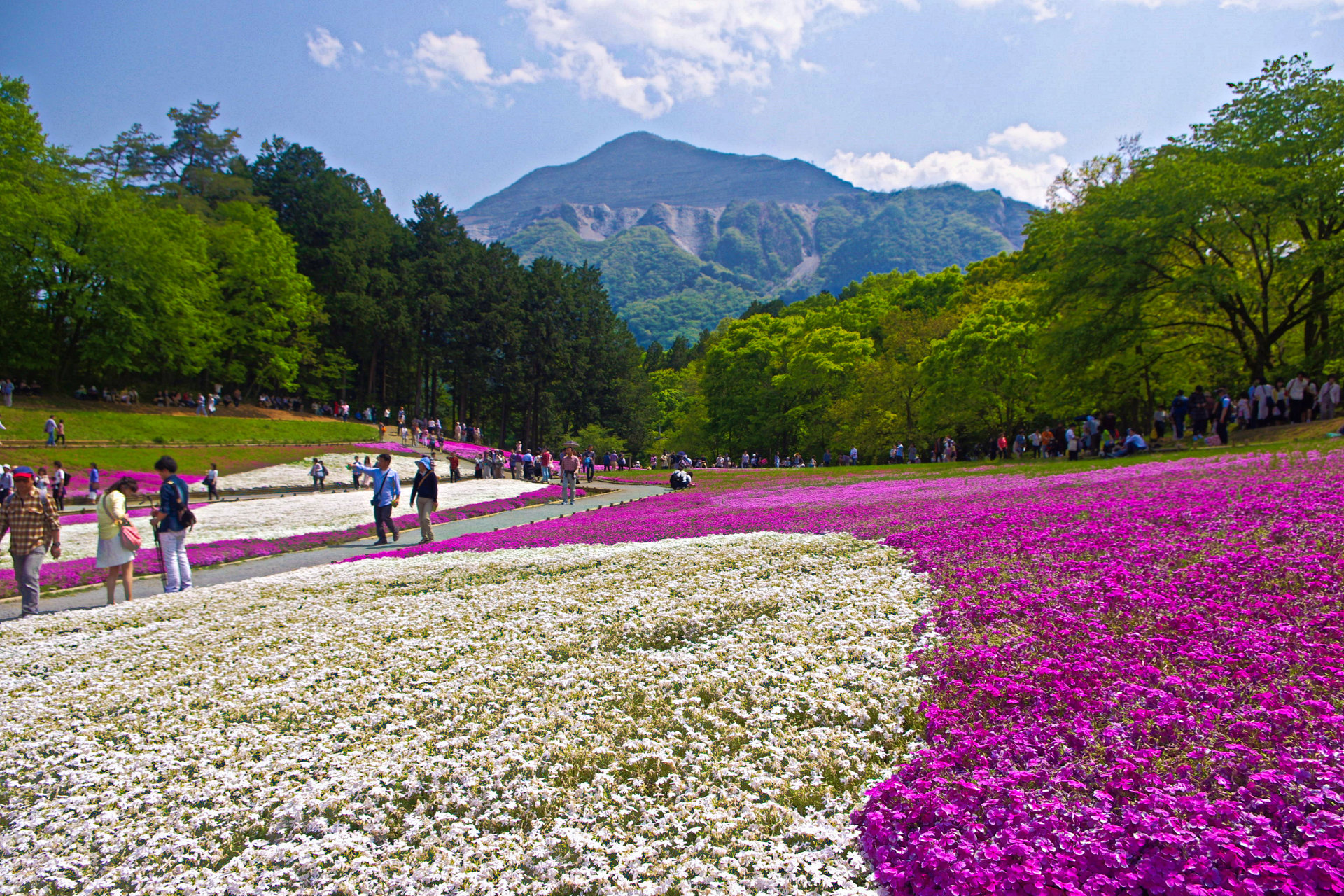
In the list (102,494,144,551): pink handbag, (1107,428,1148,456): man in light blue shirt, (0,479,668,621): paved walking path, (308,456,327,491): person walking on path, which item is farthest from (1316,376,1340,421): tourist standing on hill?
(308,456,327,491): person walking on path

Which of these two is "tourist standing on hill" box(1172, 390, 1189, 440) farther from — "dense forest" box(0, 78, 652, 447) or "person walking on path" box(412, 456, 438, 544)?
"dense forest" box(0, 78, 652, 447)

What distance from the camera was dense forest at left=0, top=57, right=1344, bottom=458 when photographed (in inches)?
1220

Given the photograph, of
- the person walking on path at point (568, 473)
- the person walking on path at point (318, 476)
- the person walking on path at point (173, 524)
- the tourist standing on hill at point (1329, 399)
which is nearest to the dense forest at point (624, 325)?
the tourist standing on hill at point (1329, 399)

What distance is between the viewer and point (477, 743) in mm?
5812

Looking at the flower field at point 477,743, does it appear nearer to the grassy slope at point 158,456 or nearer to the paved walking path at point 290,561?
the paved walking path at point 290,561

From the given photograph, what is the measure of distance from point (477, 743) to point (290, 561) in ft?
45.1

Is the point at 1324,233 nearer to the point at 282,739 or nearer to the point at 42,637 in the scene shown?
the point at 282,739

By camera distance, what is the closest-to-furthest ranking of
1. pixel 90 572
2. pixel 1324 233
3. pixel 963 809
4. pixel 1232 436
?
pixel 963 809, pixel 90 572, pixel 1232 436, pixel 1324 233

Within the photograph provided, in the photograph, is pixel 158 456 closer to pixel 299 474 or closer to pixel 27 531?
pixel 299 474

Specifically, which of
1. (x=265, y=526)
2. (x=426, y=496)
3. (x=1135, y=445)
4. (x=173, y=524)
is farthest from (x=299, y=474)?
(x=1135, y=445)

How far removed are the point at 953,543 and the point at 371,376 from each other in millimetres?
75154

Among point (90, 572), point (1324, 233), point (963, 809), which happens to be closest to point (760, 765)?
point (963, 809)

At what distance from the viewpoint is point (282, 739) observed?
20.2 feet

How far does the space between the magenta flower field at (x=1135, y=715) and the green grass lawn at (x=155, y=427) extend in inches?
1953
